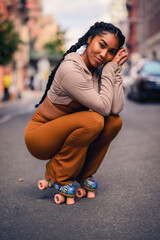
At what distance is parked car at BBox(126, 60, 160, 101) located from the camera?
14188mm

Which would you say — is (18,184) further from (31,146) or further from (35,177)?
(31,146)

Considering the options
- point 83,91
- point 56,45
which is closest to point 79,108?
point 83,91

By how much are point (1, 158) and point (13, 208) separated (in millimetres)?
2406

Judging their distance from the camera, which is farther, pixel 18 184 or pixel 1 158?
pixel 1 158

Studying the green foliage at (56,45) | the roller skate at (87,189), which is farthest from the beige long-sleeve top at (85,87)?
the green foliage at (56,45)

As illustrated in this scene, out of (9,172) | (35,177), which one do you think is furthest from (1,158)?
(35,177)

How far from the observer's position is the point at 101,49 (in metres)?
3.14

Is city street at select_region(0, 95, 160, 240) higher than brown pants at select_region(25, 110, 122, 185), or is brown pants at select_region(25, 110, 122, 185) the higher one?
brown pants at select_region(25, 110, 122, 185)

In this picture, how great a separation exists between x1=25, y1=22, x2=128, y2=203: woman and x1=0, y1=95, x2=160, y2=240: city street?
10.1 inches

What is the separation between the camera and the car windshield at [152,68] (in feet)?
48.1

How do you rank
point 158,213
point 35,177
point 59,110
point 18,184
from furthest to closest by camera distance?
point 35,177
point 18,184
point 59,110
point 158,213

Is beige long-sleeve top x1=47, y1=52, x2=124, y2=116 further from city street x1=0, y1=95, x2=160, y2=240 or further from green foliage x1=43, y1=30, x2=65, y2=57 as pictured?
green foliage x1=43, y1=30, x2=65, y2=57

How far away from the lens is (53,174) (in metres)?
3.24

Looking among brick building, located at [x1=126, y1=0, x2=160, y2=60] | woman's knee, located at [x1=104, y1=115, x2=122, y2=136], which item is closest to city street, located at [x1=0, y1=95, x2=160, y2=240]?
woman's knee, located at [x1=104, y1=115, x2=122, y2=136]
